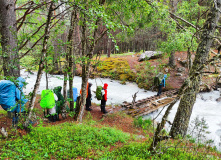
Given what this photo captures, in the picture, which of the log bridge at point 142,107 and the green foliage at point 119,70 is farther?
the green foliage at point 119,70

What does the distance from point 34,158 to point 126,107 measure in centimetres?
658

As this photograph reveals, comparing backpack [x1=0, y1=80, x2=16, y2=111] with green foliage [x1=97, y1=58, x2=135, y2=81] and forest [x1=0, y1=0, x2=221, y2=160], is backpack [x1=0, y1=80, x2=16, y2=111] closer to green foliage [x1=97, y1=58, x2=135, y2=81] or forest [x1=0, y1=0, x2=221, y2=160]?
forest [x1=0, y1=0, x2=221, y2=160]

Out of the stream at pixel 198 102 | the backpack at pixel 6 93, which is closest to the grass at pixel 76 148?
the backpack at pixel 6 93

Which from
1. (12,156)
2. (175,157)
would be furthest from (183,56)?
(12,156)

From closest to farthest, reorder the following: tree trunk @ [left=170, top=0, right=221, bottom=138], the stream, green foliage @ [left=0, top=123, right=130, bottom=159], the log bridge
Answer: green foliage @ [left=0, top=123, right=130, bottom=159] < tree trunk @ [left=170, top=0, right=221, bottom=138] < the stream < the log bridge

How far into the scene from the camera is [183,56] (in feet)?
58.5

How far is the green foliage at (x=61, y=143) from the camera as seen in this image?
321cm

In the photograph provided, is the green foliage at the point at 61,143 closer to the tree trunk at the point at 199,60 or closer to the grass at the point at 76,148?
the grass at the point at 76,148

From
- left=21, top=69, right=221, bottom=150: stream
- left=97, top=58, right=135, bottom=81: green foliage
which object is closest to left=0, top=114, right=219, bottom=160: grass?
left=21, top=69, right=221, bottom=150: stream

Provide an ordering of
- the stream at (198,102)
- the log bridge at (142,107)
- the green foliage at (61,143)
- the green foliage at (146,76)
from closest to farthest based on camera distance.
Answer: the green foliage at (61,143) → the stream at (198,102) → the log bridge at (142,107) → the green foliage at (146,76)

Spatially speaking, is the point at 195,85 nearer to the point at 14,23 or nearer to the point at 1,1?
the point at 14,23

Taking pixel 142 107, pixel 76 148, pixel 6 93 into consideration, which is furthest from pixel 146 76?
pixel 6 93

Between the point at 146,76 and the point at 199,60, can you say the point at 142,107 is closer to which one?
the point at 199,60

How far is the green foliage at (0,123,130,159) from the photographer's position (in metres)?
3.21
